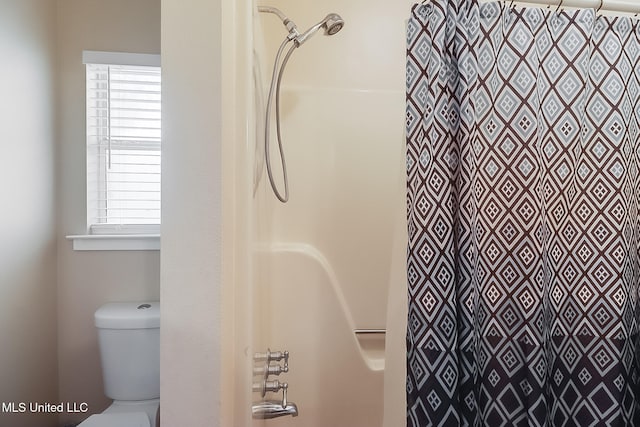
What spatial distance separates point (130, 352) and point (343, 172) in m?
1.19

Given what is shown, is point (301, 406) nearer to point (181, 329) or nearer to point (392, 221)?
point (392, 221)

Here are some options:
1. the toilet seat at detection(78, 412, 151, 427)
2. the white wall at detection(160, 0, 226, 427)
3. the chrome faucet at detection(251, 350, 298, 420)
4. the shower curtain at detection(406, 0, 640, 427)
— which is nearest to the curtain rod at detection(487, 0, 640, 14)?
the shower curtain at detection(406, 0, 640, 427)

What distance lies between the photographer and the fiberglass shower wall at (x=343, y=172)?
1.65 m

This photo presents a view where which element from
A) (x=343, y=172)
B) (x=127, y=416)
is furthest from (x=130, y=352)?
(x=343, y=172)

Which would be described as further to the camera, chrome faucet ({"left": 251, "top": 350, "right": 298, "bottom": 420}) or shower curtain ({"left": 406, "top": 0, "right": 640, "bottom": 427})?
chrome faucet ({"left": 251, "top": 350, "right": 298, "bottom": 420})

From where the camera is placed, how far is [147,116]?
1915 millimetres

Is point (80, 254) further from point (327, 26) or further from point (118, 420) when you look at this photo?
point (327, 26)

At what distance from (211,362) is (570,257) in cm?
79

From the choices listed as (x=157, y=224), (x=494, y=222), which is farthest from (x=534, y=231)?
(x=157, y=224)

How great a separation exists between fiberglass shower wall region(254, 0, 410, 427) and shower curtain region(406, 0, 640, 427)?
81 centimetres

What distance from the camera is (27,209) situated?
1560 mm

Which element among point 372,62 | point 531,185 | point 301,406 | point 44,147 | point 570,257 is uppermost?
point 372,62

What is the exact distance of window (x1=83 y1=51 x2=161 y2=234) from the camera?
1865 mm

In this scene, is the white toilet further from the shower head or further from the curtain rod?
the curtain rod
